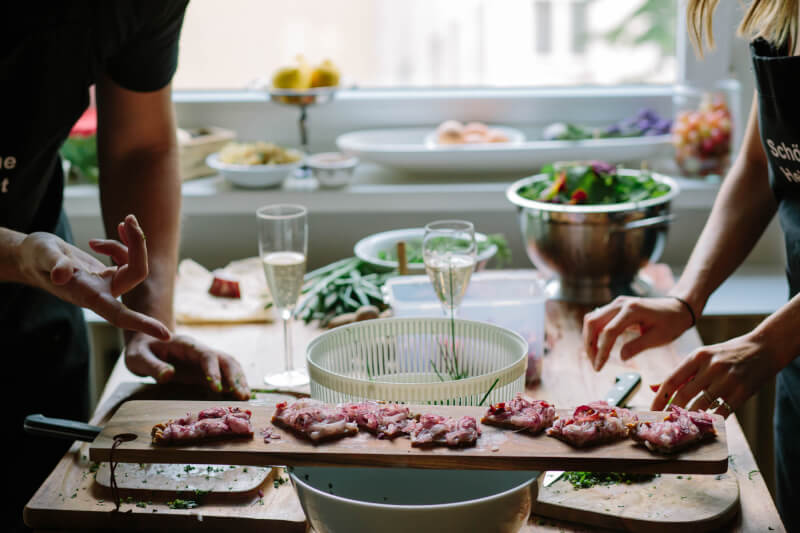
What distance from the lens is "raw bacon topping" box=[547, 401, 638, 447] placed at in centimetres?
93

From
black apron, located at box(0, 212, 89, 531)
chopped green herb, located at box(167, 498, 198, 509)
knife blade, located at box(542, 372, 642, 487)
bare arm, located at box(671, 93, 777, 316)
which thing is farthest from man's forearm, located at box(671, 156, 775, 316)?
black apron, located at box(0, 212, 89, 531)

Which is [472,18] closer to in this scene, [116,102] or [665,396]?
[116,102]

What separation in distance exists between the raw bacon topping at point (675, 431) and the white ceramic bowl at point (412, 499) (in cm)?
13

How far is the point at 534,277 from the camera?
158cm

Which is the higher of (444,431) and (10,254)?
(10,254)

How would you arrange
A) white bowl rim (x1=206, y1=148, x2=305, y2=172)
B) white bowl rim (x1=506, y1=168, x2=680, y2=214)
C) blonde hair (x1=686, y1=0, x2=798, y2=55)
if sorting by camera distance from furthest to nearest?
white bowl rim (x1=206, y1=148, x2=305, y2=172) → white bowl rim (x1=506, y1=168, x2=680, y2=214) → blonde hair (x1=686, y1=0, x2=798, y2=55)

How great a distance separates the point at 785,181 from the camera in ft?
4.39

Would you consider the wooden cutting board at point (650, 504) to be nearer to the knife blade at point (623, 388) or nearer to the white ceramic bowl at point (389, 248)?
the knife blade at point (623, 388)

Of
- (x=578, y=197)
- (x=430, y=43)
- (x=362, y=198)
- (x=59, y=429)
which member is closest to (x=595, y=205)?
(x=578, y=197)

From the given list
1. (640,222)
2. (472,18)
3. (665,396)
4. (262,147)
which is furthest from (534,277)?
(472,18)

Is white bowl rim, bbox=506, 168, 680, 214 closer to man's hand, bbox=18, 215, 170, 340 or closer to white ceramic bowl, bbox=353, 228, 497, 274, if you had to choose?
white ceramic bowl, bbox=353, 228, 497, 274

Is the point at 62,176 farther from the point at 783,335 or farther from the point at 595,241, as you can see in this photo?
the point at 783,335

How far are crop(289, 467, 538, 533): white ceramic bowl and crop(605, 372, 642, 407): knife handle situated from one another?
0.38 m

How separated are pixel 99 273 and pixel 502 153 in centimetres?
145
